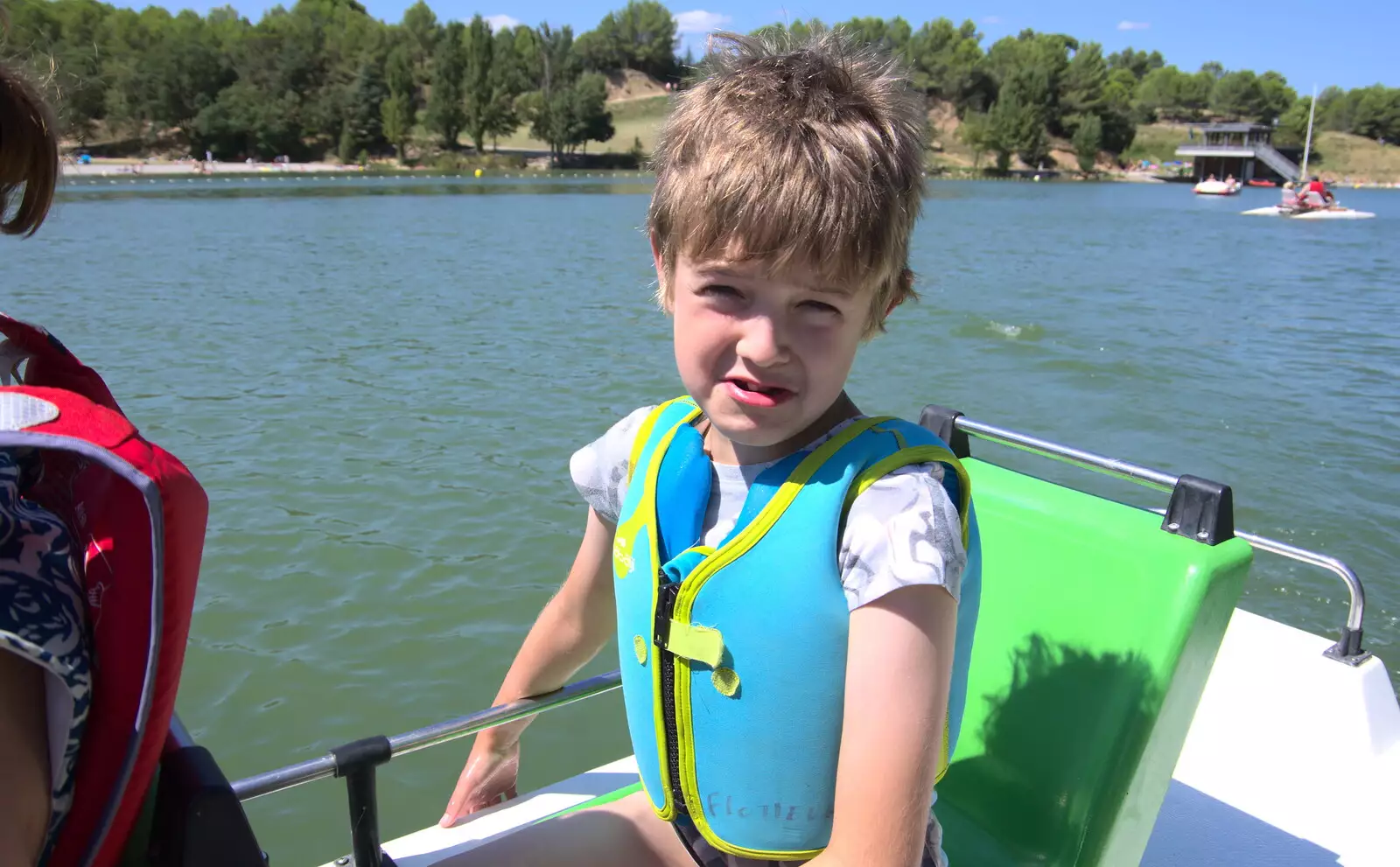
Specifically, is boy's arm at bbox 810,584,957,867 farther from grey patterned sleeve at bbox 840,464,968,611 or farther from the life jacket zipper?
the life jacket zipper

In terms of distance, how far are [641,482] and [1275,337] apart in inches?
614

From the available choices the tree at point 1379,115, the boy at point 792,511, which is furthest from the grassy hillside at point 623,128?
the boy at point 792,511

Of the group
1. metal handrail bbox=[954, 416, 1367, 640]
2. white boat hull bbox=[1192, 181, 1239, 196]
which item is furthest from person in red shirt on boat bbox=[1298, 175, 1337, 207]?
metal handrail bbox=[954, 416, 1367, 640]

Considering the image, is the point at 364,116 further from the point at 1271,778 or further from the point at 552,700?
the point at 1271,778

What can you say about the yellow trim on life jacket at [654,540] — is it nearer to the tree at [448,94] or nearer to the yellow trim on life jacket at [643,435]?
the yellow trim on life jacket at [643,435]

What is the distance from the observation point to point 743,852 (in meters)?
1.48

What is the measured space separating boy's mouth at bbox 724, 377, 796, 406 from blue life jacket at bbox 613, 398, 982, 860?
10 centimetres

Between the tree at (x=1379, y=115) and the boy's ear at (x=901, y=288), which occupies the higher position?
the tree at (x=1379, y=115)

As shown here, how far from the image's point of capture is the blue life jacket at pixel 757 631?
1.34 meters

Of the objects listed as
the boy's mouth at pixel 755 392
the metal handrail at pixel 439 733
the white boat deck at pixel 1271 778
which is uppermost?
the boy's mouth at pixel 755 392

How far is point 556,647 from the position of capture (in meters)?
1.92

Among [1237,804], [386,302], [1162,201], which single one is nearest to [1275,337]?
[386,302]

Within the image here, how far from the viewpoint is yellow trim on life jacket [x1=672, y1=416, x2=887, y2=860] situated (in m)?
1.38

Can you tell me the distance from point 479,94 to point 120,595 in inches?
3558
